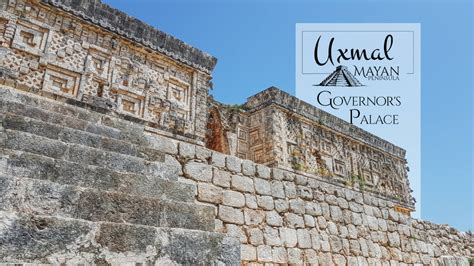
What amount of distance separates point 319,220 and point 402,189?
13706mm

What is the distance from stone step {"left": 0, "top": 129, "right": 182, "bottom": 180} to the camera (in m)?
2.65

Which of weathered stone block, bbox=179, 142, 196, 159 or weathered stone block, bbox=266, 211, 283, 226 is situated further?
weathered stone block, bbox=266, 211, 283, 226

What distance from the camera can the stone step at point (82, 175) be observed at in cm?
240

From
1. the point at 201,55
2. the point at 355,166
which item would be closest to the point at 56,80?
the point at 201,55

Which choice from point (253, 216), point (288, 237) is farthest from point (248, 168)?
point (288, 237)

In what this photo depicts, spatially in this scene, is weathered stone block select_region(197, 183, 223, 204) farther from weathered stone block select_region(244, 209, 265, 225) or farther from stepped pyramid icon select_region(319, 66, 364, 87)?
stepped pyramid icon select_region(319, 66, 364, 87)

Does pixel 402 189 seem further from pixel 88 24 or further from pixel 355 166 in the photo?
pixel 88 24

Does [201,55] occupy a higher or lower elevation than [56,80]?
higher

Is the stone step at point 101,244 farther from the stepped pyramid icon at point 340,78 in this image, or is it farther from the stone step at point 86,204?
the stepped pyramid icon at point 340,78

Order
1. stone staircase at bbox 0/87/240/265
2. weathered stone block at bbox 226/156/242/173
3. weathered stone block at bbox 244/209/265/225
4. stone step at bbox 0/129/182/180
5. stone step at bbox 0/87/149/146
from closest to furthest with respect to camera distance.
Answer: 1. stone staircase at bbox 0/87/240/265
2. stone step at bbox 0/129/182/180
3. stone step at bbox 0/87/149/146
4. weathered stone block at bbox 244/209/265/225
5. weathered stone block at bbox 226/156/242/173

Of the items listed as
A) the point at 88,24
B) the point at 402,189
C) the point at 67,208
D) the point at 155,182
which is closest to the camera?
the point at 67,208

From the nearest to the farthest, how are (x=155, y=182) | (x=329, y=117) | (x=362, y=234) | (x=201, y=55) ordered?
(x=155, y=182), (x=362, y=234), (x=201, y=55), (x=329, y=117)

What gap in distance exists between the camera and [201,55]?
9469 millimetres

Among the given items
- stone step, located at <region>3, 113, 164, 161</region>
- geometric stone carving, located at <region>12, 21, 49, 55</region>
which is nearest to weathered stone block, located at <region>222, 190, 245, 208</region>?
stone step, located at <region>3, 113, 164, 161</region>
